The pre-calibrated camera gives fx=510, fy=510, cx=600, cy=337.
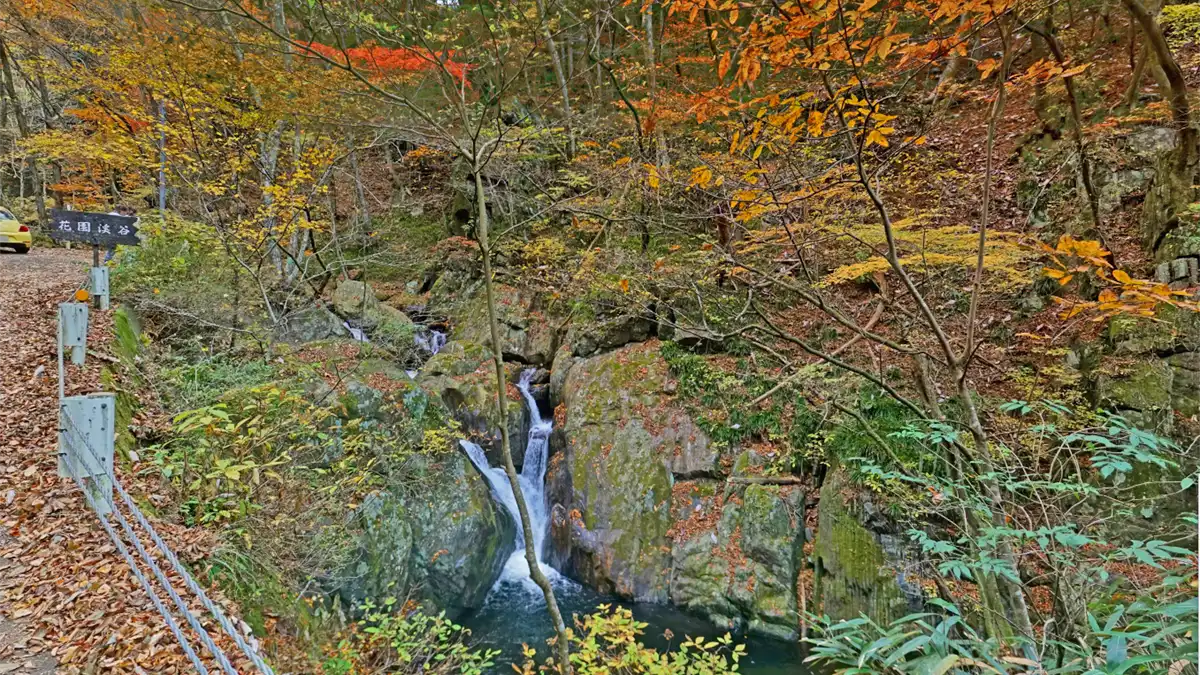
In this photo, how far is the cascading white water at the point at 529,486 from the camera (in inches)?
350

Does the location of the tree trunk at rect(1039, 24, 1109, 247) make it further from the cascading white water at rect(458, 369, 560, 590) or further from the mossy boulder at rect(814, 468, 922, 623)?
the cascading white water at rect(458, 369, 560, 590)

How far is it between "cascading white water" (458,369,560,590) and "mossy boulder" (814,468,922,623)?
4347mm

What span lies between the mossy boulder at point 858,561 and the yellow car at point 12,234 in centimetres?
1961

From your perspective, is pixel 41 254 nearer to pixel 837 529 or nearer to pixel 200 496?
pixel 200 496

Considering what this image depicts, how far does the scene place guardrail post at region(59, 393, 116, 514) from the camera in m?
3.19

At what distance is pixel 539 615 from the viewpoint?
781 cm

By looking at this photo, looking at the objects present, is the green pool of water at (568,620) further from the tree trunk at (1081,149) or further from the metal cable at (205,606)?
the tree trunk at (1081,149)

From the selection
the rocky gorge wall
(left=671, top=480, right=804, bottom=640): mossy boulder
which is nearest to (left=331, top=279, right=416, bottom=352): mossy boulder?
the rocky gorge wall

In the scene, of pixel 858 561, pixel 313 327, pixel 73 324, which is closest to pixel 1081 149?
pixel 858 561

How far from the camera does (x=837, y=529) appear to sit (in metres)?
7.09

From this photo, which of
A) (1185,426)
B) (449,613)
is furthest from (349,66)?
(1185,426)

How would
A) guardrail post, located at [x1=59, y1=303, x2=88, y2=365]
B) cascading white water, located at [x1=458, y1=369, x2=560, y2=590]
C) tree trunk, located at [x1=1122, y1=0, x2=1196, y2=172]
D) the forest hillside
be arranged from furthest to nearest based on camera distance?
1. cascading white water, located at [x1=458, y1=369, x2=560, y2=590]
2. guardrail post, located at [x1=59, y1=303, x2=88, y2=365]
3. tree trunk, located at [x1=1122, y1=0, x2=1196, y2=172]
4. the forest hillside

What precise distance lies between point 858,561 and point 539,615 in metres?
4.67

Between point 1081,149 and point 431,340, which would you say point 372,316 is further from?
point 1081,149
